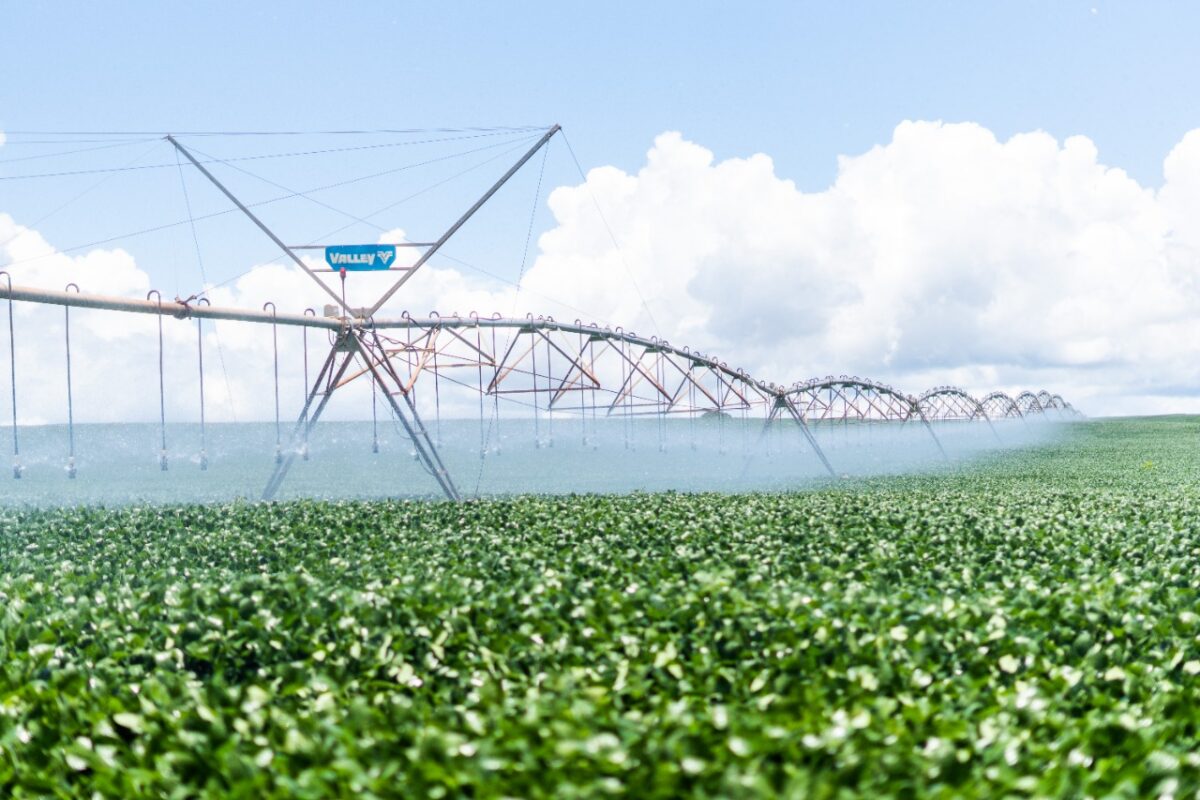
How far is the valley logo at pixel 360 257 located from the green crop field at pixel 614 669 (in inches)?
365

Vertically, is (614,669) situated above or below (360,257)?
below

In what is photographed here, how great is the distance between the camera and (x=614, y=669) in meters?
7.24

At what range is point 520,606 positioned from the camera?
9.09 metres

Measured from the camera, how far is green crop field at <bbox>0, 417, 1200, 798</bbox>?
16.6ft

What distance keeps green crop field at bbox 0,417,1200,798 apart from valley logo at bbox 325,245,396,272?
928 cm

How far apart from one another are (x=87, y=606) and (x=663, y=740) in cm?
792

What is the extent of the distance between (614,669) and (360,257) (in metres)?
17.7

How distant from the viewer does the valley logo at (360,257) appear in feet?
74.4

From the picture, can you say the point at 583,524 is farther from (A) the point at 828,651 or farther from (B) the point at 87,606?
(A) the point at 828,651

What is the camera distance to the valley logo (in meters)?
22.7

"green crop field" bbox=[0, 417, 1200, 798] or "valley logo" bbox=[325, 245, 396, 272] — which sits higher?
"valley logo" bbox=[325, 245, 396, 272]

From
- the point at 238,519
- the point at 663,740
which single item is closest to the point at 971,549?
the point at 663,740

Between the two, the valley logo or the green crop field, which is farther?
the valley logo

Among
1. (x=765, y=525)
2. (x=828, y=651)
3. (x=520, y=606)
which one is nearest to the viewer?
(x=828, y=651)
